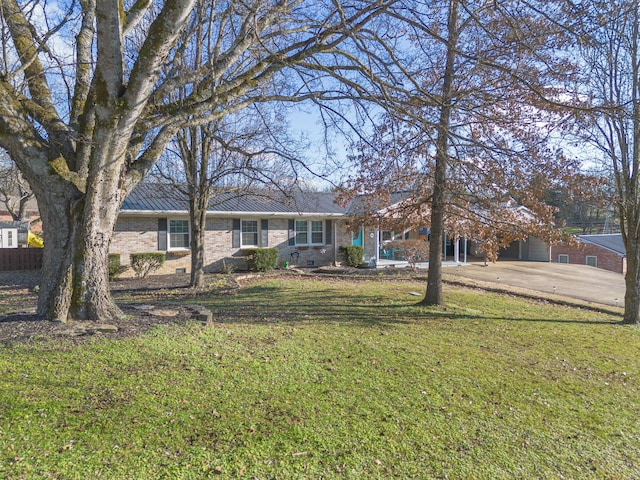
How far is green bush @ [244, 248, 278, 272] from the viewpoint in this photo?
54.5 feet

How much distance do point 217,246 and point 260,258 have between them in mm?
1921

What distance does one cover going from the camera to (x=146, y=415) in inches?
131

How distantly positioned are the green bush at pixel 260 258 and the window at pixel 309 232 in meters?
2.38

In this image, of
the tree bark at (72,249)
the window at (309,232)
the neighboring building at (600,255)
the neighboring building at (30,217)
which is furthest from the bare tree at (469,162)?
the neighboring building at (30,217)

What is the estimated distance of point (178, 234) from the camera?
16.0 m

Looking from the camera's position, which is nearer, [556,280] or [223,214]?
[223,214]

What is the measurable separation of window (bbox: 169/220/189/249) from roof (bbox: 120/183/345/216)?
76cm

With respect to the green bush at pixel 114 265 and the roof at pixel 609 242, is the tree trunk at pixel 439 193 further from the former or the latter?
the roof at pixel 609 242

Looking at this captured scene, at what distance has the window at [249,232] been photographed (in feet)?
57.6

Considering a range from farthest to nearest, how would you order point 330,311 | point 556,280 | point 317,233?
point 317,233
point 556,280
point 330,311

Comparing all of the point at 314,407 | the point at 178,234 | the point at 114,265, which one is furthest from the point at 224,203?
the point at 314,407

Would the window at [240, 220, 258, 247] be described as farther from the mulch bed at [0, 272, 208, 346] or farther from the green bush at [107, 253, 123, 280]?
the mulch bed at [0, 272, 208, 346]

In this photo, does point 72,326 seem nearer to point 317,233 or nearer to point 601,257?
point 317,233

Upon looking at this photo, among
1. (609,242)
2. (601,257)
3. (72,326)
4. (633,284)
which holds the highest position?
(609,242)
